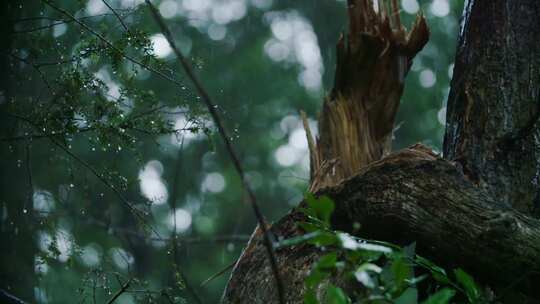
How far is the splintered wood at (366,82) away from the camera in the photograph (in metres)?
3.77

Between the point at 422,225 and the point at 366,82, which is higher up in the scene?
the point at 366,82

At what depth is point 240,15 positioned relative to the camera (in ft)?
52.7

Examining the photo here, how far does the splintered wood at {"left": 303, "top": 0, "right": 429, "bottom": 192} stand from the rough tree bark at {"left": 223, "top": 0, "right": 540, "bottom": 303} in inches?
3.5

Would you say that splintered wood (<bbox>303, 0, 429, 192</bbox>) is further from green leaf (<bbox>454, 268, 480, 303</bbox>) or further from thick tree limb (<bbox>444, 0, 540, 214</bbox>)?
green leaf (<bbox>454, 268, 480, 303</bbox>)

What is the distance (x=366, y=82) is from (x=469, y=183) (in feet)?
3.92

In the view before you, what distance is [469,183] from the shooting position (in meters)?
2.81

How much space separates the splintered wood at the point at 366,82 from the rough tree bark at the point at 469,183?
0.09 metres

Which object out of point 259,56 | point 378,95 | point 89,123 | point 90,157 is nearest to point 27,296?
point 89,123

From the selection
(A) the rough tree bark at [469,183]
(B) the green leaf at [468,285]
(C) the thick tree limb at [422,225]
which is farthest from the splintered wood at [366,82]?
(B) the green leaf at [468,285]

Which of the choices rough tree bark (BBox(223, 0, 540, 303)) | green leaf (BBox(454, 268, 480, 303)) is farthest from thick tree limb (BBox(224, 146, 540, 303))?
green leaf (BBox(454, 268, 480, 303))

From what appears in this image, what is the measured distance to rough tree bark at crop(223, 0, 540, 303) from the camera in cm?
269

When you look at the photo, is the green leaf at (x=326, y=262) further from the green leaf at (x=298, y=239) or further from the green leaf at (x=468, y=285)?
the green leaf at (x=468, y=285)

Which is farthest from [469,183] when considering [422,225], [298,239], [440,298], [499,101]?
[298,239]

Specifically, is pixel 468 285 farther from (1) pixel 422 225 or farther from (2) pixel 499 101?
(2) pixel 499 101
